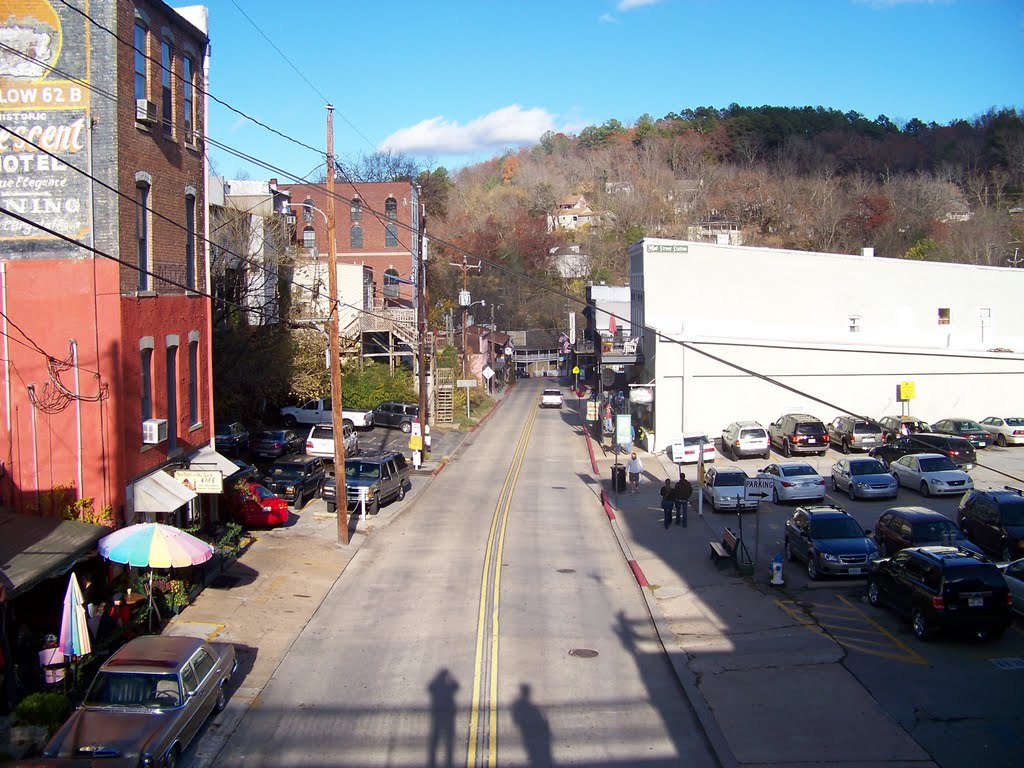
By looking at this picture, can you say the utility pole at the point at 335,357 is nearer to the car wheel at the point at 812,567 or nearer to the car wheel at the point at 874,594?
the car wheel at the point at 812,567

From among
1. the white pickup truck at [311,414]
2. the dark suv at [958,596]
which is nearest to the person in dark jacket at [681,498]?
the dark suv at [958,596]

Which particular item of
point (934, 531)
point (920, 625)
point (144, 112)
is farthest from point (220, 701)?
point (934, 531)

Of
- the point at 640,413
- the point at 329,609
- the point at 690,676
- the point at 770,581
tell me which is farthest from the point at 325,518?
the point at 640,413

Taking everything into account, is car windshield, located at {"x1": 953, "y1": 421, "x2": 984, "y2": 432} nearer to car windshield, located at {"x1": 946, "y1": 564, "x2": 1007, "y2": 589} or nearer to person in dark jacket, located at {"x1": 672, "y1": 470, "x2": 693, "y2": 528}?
person in dark jacket, located at {"x1": 672, "y1": 470, "x2": 693, "y2": 528}

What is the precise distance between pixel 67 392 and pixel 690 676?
1223 cm

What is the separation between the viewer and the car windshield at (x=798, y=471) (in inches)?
1136

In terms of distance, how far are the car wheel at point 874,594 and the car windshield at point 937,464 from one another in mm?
12820

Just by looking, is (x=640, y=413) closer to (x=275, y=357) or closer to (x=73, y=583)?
(x=275, y=357)

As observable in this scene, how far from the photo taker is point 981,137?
116688 millimetres

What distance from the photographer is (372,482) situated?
2959 centimetres

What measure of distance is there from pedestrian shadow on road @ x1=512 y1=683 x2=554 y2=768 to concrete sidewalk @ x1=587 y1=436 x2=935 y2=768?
2196 mm

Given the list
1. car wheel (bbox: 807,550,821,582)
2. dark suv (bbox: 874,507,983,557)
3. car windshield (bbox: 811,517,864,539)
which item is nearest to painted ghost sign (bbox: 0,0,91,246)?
car wheel (bbox: 807,550,821,582)

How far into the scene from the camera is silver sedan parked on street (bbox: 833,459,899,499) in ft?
93.1

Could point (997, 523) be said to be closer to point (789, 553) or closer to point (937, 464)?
point (789, 553)
